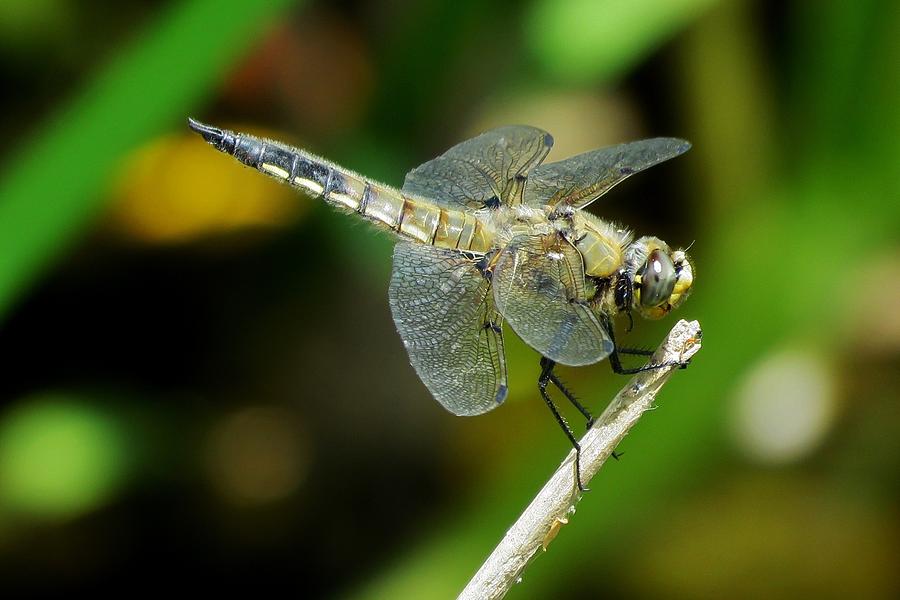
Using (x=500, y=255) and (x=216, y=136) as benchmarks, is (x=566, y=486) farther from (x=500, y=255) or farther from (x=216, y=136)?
(x=216, y=136)

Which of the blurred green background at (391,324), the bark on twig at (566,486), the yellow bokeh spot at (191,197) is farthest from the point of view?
the yellow bokeh spot at (191,197)

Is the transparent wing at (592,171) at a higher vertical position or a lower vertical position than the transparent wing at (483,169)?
lower

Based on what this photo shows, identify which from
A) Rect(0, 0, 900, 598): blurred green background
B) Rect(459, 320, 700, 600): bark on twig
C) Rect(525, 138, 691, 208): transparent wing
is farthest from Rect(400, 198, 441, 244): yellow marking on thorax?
Rect(459, 320, 700, 600): bark on twig

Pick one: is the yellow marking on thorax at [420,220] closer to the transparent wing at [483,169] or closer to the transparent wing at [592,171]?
the transparent wing at [483,169]

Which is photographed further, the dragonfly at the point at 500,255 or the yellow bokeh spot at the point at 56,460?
the yellow bokeh spot at the point at 56,460

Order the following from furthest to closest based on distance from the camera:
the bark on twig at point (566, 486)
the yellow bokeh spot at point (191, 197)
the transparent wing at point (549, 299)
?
the yellow bokeh spot at point (191, 197) < the transparent wing at point (549, 299) < the bark on twig at point (566, 486)

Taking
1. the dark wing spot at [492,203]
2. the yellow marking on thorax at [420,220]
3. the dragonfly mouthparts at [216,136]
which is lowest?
the dark wing spot at [492,203]

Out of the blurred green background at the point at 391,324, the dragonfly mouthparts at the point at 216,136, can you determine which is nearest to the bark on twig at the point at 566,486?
the blurred green background at the point at 391,324

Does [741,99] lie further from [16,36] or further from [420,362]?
[16,36]
